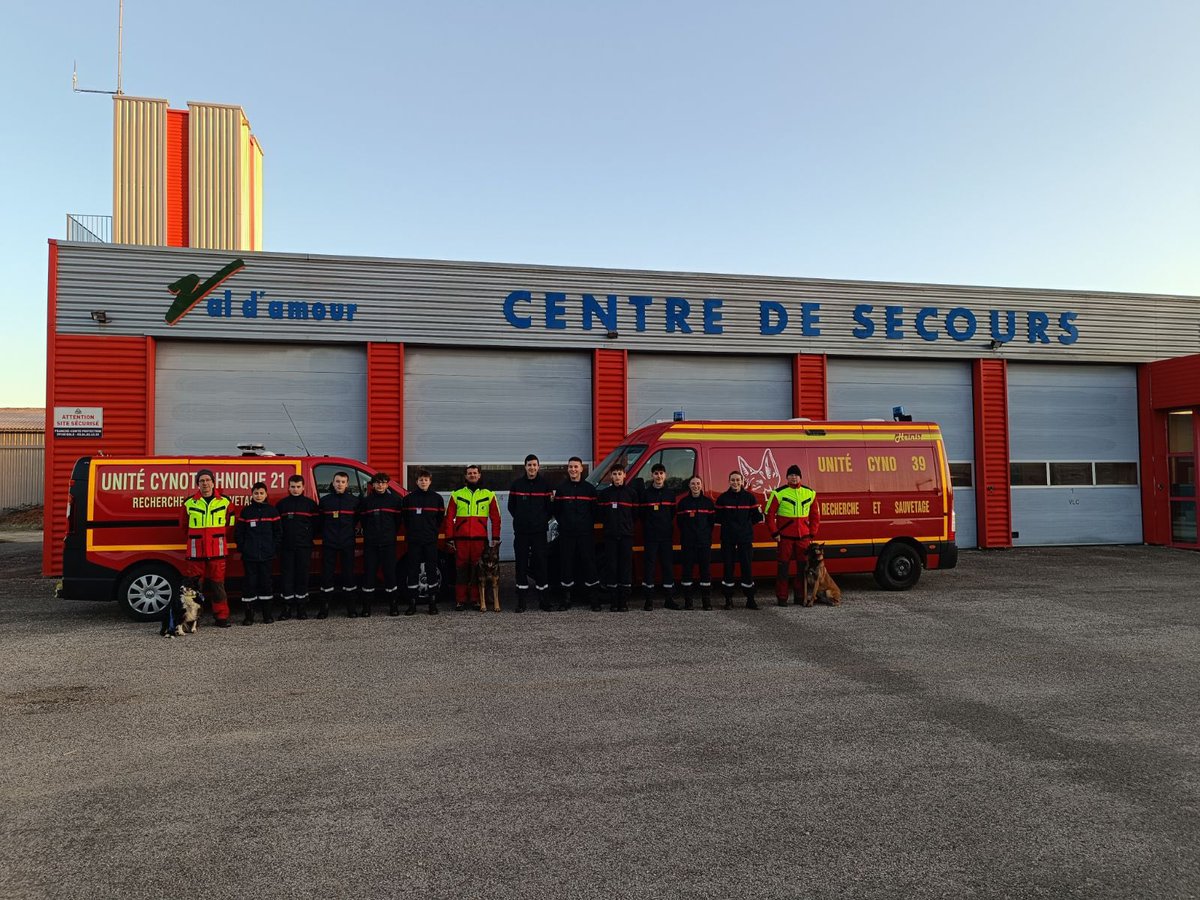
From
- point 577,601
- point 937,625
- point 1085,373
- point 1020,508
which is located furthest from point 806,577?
point 1085,373

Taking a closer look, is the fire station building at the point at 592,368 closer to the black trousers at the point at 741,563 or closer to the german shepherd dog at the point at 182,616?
the black trousers at the point at 741,563

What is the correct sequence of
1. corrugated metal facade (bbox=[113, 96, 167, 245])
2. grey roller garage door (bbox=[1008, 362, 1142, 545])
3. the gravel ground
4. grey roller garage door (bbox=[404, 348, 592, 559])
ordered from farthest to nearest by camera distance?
corrugated metal facade (bbox=[113, 96, 167, 245]) → grey roller garage door (bbox=[1008, 362, 1142, 545]) → grey roller garage door (bbox=[404, 348, 592, 559]) → the gravel ground

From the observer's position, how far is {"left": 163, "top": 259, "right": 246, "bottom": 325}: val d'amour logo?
13.4 meters

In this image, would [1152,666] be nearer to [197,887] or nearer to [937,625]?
[937,625]

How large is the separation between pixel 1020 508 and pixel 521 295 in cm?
1149

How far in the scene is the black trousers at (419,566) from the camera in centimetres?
903

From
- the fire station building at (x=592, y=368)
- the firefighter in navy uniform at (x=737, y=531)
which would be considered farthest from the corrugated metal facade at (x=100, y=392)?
the firefighter in navy uniform at (x=737, y=531)

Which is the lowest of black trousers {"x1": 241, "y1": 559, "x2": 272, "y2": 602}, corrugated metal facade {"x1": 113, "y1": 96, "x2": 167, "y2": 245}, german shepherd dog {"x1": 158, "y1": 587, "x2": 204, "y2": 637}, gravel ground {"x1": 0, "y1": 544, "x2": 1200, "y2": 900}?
gravel ground {"x1": 0, "y1": 544, "x2": 1200, "y2": 900}

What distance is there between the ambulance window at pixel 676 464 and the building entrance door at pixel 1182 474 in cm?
1289

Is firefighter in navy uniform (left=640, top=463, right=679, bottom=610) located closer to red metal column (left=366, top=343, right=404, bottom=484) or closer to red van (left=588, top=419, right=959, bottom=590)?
red van (left=588, top=419, right=959, bottom=590)

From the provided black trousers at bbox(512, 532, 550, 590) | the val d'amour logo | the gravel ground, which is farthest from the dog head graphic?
the val d'amour logo

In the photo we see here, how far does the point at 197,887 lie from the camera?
10.1ft

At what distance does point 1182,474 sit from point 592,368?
518 inches

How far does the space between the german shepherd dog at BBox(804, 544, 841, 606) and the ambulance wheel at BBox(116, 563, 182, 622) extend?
727 centimetres
